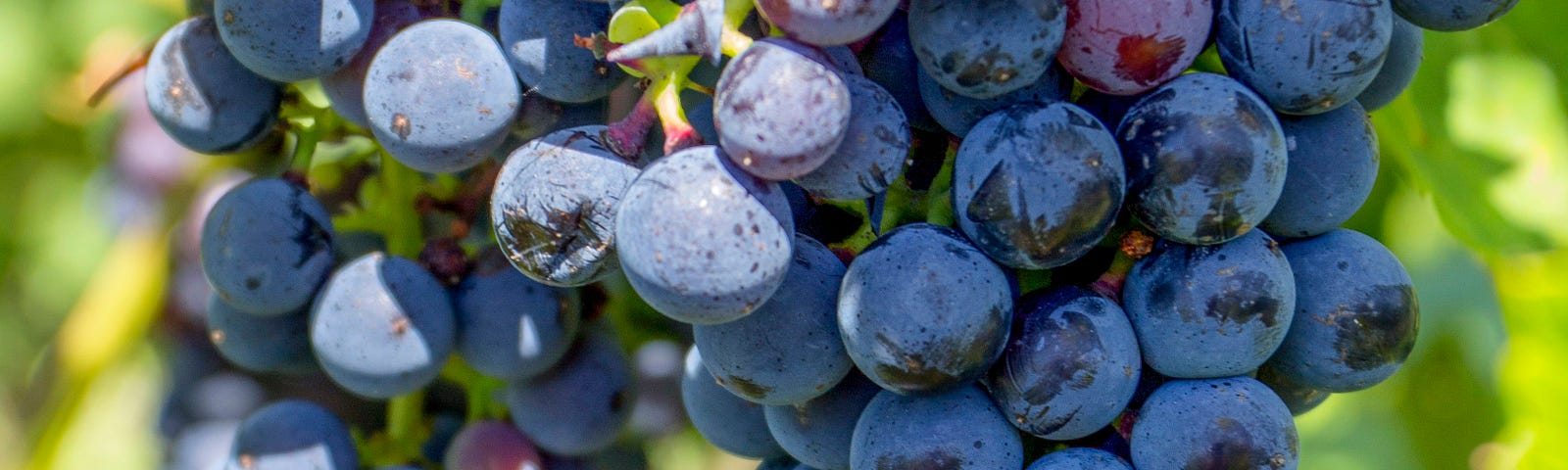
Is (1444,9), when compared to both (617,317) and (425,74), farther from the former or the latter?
(617,317)

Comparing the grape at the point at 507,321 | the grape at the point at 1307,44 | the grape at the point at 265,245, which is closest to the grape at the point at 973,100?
the grape at the point at 1307,44

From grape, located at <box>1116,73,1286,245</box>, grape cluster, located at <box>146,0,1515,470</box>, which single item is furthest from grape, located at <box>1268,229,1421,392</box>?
grape, located at <box>1116,73,1286,245</box>

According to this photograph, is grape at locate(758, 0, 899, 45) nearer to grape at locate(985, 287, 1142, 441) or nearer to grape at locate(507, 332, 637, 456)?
grape at locate(985, 287, 1142, 441)

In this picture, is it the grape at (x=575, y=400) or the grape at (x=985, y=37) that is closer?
the grape at (x=985, y=37)

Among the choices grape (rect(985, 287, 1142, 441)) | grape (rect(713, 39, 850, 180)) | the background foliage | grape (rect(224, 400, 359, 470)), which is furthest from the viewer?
the background foliage

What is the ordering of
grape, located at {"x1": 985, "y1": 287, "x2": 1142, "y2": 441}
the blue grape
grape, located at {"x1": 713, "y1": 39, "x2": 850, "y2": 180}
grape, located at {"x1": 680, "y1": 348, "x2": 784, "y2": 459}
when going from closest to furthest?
grape, located at {"x1": 713, "y1": 39, "x2": 850, "y2": 180}, grape, located at {"x1": 985, "y1": 287, "x2": 1142, "y2": 441}, the blue grape, grape, located at {"x1": 680, "y1": 348, "x2": 784, "y2": 459}

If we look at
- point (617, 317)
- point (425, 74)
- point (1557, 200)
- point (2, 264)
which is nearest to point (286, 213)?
point (425, 74)

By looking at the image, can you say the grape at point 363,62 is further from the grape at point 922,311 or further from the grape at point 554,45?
the grape at point 922,311

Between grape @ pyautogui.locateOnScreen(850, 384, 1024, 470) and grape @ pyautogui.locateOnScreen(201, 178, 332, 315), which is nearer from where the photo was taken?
grape @ pyautogui.locateOnScreen(850, 384, 1024, 470)
